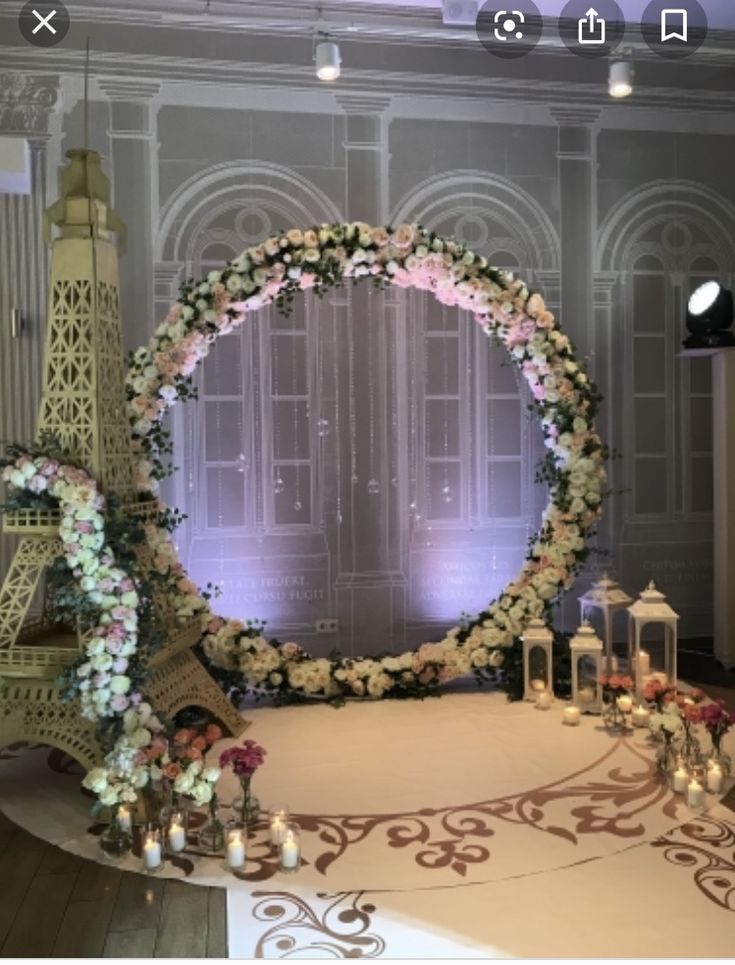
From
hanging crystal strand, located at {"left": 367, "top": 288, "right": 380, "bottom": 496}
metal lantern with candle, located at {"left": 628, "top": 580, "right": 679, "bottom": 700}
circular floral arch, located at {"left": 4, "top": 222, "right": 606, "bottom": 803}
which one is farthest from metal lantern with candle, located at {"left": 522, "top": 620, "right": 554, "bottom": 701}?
hanging crystal strand, located at {"left": 367, "top": 288, "right": 380, "bottom": 496}

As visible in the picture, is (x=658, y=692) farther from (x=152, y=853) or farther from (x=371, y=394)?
(x=371, y=394)

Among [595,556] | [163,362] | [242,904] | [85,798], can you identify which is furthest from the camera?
[595,556]

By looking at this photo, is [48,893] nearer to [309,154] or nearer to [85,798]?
[85,798]

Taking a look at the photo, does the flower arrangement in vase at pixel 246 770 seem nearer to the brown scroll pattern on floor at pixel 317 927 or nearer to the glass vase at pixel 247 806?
the glass vase at pixel 247 806

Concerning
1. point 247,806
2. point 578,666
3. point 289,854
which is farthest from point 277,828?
point 578,666

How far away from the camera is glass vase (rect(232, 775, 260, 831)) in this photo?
11.3 ft

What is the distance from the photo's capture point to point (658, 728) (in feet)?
13.5

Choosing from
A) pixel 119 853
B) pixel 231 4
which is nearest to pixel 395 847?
pixel 119 853

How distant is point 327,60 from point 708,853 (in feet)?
15.6

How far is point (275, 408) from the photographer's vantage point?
5977 millimetres

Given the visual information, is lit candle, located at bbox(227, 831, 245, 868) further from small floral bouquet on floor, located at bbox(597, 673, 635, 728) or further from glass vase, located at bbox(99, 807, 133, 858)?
small floral bouquet on floor, located at bbox(597, 673, 635, 728)

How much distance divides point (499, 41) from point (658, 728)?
468 centimetres

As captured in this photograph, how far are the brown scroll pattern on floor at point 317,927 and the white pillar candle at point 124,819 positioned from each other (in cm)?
64

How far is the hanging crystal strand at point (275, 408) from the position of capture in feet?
19.5
